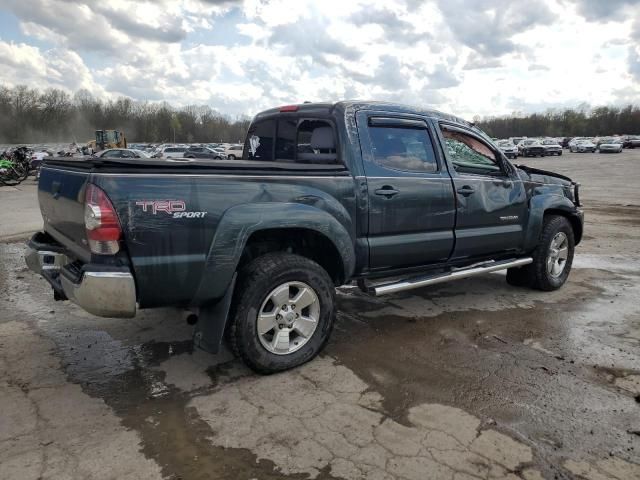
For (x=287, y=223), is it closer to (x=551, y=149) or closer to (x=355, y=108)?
(x=355, y=108)

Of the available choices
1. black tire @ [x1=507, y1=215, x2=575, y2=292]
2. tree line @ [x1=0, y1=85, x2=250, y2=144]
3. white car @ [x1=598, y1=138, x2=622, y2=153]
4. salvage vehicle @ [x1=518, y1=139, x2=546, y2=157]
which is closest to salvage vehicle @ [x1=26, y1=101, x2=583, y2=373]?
black tire @ [x1=507, y1=215, x2=575, y2=292]

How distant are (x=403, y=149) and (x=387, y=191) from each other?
1.70 feet

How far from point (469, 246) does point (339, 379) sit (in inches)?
80.1

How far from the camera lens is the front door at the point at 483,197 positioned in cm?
480

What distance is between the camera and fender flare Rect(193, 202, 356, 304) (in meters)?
3.29

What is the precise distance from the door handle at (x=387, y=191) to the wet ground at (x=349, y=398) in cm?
126

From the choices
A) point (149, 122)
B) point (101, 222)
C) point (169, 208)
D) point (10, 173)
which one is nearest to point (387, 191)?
point (169, 208)

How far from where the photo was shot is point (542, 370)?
3.83m

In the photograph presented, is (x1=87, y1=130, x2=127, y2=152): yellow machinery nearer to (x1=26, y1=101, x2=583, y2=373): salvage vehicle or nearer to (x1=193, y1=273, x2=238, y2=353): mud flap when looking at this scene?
(x1=26, y1=101, x2=583, y2=373): salvage vehicle

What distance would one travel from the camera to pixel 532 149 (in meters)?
49.1

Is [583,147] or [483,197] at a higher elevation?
[583,147]

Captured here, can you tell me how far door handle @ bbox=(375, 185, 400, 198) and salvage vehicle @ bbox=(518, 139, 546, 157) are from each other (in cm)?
4948

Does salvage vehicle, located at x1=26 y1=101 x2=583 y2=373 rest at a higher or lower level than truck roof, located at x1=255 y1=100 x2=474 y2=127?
lower

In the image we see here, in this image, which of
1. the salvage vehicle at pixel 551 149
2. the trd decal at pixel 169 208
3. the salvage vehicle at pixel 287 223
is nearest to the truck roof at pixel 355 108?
the salvage vehicle at pixel 287 223
